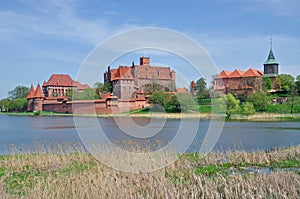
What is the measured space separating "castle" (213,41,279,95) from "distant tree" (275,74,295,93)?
11.6 feet

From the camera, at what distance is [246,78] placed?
78188 millimetres

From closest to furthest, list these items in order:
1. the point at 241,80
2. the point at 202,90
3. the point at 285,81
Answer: the point at 202,90, the point at 285,81, the point at 241,80

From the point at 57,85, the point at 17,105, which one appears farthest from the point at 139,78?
the point at 17,105

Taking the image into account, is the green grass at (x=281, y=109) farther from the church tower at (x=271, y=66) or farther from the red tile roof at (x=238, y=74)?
the church tower at (x=271, y=66)

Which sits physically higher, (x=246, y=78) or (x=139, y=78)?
(x=246, y=78)

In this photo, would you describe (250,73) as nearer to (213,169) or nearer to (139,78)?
(139,78)

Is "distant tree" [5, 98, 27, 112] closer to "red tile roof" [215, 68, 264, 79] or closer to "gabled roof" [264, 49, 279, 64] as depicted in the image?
"red tile roof" [215, 68, 264, 79]

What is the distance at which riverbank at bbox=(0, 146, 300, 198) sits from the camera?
6.48 m

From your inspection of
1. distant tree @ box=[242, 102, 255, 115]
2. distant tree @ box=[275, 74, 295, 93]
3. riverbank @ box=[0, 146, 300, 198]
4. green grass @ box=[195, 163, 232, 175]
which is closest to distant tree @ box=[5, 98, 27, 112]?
distant tree @ box=[242, 102, 255, 115]

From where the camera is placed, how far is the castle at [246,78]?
233 feet

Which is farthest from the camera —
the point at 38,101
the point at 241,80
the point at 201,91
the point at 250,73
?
the point at 250,73

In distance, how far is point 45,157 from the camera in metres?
12.0

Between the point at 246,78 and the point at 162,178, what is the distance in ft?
243

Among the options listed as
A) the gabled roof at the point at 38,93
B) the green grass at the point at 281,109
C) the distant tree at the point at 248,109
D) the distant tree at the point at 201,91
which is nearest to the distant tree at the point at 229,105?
the distant tree at the point at 248,109
